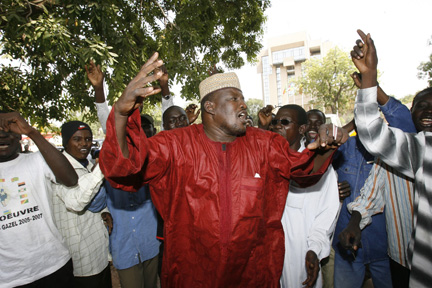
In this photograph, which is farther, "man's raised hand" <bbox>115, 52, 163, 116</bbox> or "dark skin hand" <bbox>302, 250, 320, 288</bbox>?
"dark skin hand" <bbox>302, 250, 320, 288</bbox>

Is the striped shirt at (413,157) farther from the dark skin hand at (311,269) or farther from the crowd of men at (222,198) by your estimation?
the dark skin hand at (311,269)

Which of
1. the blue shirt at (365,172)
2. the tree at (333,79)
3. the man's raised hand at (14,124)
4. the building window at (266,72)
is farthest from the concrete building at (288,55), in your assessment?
the man's raised hand at (14,124)

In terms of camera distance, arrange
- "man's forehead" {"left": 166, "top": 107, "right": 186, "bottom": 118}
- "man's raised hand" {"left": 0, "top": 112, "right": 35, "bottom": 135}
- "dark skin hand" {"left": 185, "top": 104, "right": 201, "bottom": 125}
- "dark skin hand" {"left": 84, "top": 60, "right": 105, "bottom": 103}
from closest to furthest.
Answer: "man's raised hand" {"left": 0, "top": 112, "right": 35, "bottom": 135}
"dark skin hand" {"left": 84, "top": 60, "right": 105, "bottom": 103}
"man's forehead" {"left": 166, "top": 107, "right": 186, "bottom": 118}
"dark skin hand" {"left": 185, "top": 104, "right": 201, "bottom": 125}

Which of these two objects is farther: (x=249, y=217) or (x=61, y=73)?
(x=61, y=73)

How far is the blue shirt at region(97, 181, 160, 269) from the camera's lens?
9.39 ft

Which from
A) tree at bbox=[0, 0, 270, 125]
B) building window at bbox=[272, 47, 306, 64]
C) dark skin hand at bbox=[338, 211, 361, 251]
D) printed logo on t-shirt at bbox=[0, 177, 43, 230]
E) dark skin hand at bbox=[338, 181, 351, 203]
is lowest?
dark skin hand at bbox=[338, 211, 361, 251]

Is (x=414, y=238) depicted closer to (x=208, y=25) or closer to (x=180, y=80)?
(x=180, y=80)

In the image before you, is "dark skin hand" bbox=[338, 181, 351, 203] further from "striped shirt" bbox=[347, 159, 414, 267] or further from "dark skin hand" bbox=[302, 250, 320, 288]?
"dark skin hand" bbox=[302, 250, 320, 288]

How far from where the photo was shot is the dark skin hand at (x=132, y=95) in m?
1.38

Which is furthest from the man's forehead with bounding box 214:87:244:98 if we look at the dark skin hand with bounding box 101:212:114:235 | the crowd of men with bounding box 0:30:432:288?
the dark skin hand with bounding box 101:212:114:235

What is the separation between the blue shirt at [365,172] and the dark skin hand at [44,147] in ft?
9.18

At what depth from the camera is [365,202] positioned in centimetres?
252

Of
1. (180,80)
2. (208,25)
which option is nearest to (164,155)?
(180,80)

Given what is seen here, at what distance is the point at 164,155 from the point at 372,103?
5.24 feet
